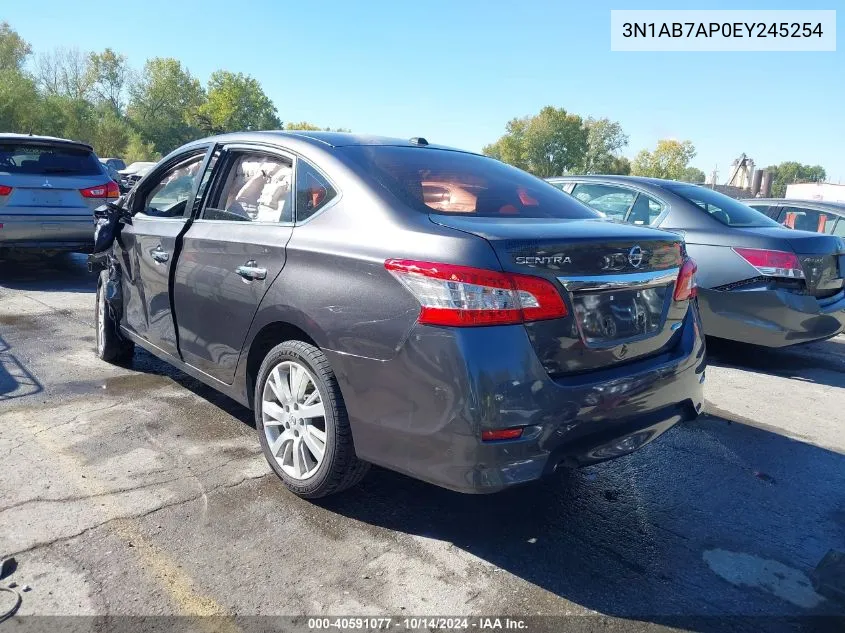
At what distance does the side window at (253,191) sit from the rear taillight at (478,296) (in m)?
1.03

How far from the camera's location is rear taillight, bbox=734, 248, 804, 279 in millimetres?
5316

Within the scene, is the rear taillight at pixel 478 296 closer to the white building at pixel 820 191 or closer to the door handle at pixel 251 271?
the door handle at pixel 251 271

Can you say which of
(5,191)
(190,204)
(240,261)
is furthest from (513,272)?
(5,191)

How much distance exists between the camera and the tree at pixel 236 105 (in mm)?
88812

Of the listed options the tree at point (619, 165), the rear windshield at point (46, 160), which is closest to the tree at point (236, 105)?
the tree at point (619, 165)

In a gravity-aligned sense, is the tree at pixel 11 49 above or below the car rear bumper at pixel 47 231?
above

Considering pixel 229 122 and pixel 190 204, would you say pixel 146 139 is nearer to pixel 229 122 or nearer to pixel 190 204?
pixel 229 122

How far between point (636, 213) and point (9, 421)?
5.29m

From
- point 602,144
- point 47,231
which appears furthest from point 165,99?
point 47,231

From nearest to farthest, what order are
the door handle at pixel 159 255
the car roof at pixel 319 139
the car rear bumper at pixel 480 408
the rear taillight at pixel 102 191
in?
1. the car rear bumper at pixel 480 408
2. the car roof at pixel 319 139
3. the door handle at pixel 159 255
4. the rear taillight at pixel 102 191

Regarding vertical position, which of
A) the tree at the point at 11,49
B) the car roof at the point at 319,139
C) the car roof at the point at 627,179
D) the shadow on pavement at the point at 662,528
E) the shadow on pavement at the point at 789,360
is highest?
the tree at the point at 11,49

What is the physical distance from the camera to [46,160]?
26.6ft

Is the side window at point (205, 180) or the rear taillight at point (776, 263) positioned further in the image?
the rear taillight at point (776, 263)

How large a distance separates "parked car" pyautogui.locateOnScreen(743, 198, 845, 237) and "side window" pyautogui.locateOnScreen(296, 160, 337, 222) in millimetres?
7063
